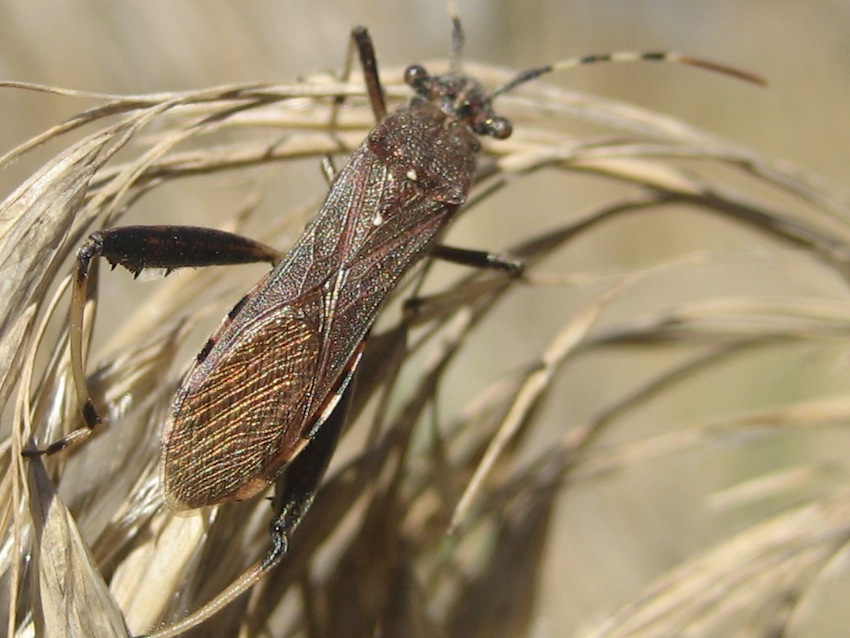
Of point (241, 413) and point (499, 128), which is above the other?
point (499, 128)

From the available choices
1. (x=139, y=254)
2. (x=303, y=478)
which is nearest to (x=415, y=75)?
(x=139, y=254)

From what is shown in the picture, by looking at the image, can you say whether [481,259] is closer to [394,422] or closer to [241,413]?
[394,422]

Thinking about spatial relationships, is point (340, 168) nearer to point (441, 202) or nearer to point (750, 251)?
point (441, 202)

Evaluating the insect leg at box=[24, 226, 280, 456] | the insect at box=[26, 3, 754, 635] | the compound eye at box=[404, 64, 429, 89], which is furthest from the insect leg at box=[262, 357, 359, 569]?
the compound eye at box=[404, 64, 429, 89]

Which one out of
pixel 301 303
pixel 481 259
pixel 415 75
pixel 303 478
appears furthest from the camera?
pixel 415 75

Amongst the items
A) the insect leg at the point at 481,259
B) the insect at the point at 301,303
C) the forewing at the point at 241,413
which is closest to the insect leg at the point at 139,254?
the insect at the point at 301,303

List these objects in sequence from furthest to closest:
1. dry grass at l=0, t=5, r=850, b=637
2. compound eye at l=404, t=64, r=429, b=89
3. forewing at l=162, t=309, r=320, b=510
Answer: compound eye at l=404, t=64, r=429, b=89, forewing at l=162, t=309, r=320, b=510, dry grass at l=0, t=5, r=850, b=637

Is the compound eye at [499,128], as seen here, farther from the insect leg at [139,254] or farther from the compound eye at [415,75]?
the insect leg at [139,254]

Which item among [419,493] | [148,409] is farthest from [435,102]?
[148,409]

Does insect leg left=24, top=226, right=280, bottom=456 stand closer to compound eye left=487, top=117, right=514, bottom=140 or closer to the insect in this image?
the insect
